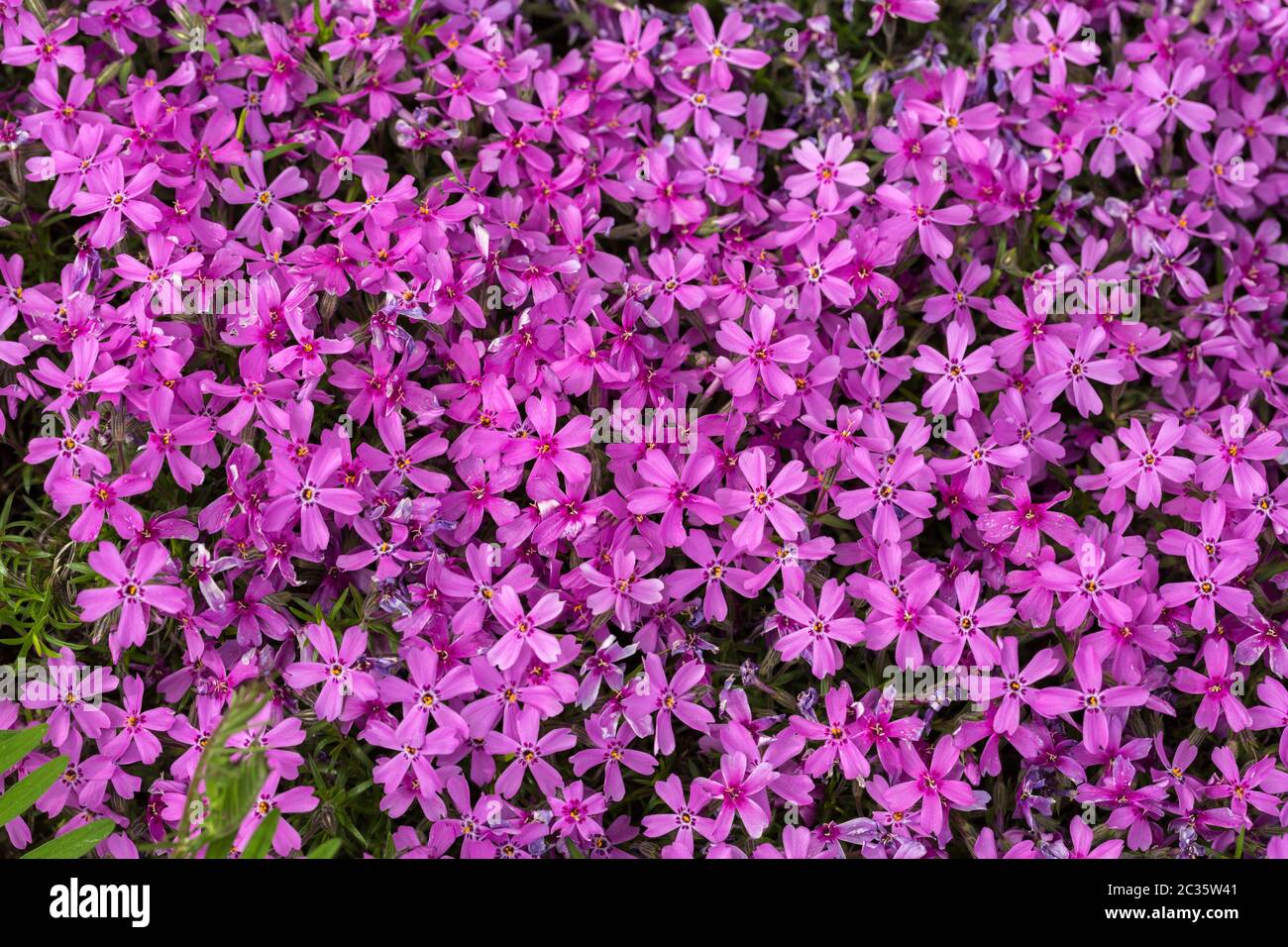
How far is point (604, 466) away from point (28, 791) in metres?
1.31

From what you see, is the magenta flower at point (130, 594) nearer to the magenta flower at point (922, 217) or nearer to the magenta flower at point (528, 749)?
the magenta flower at point (528, 749)

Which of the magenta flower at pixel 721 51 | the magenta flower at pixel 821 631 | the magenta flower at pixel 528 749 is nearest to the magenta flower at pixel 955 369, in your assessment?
the magenta flower at pixel 821 631

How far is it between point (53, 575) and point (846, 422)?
5.52 feet

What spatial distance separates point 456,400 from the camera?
7.82 feet

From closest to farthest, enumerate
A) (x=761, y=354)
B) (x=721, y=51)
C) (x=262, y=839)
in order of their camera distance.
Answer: (x=262, y=839) → (x=761, y=354) → (x=721, y=51)

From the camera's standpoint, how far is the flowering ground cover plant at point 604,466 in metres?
2.23

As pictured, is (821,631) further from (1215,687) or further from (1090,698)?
(1215,687)

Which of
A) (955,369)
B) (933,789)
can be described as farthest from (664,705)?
(955,369)

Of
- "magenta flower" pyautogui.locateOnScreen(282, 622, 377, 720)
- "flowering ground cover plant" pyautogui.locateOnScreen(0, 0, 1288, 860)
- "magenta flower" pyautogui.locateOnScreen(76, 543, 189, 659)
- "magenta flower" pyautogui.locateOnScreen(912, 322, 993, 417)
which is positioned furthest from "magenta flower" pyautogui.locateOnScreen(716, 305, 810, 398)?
"magenta flower" pyautogui.locateOnScreen(76, 543, 189, 659)

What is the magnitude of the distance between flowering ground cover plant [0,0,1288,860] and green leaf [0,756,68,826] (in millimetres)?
14

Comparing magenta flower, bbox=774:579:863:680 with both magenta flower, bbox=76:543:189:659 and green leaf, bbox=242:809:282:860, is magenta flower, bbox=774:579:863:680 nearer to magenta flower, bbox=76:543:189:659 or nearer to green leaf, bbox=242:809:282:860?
green leaf, bbox=242:809:282:860

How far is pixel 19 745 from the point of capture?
2.14m

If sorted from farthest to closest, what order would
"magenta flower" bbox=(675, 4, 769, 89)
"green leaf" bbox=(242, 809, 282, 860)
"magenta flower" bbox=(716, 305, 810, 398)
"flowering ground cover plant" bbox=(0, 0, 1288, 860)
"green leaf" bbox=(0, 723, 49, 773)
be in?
1. "magenta flower" bbox=(675, 4, 769, 89)
2. "magenta flower" bbox=(716, 305, 810, 398)
3. "flowering ground cover plant" bbox=(0, 0, 1288, 860)
4. "green leaf" bbox=(0, 723, 49, 773)
5. "green leaf" bbox=(242, 809, 282, 860)

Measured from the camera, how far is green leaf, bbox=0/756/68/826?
2.15m
